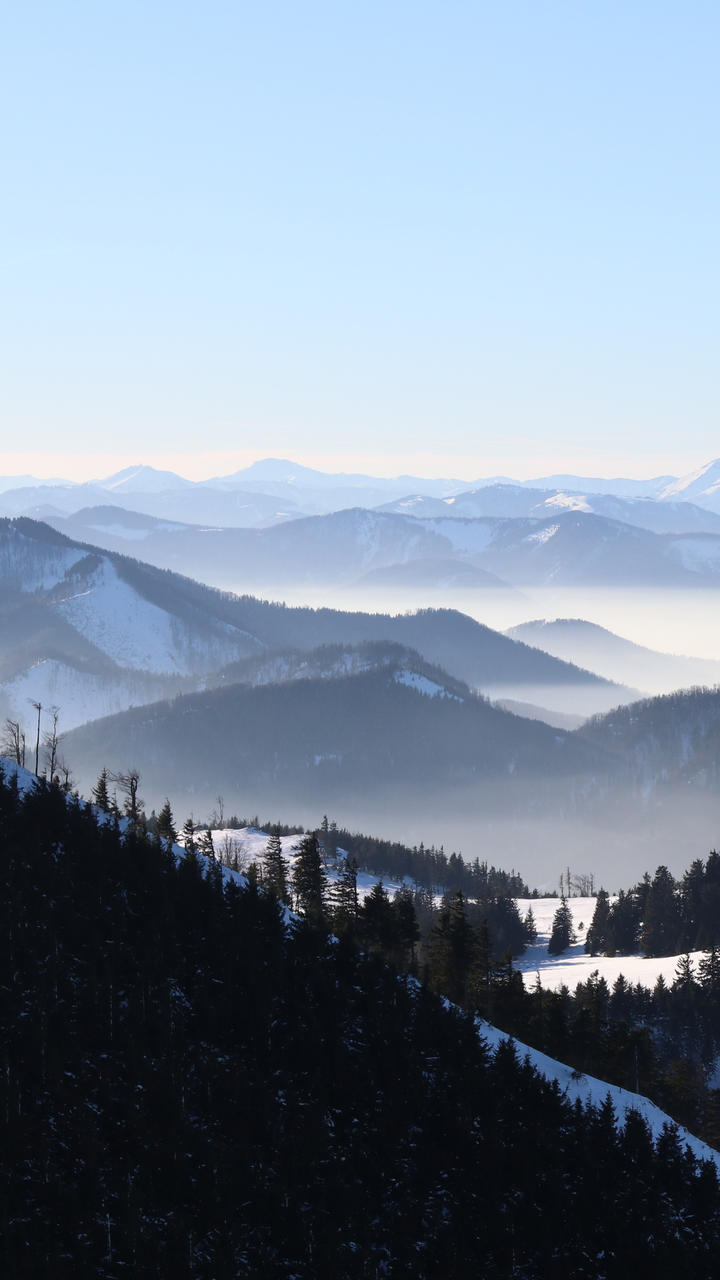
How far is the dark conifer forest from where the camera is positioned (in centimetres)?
4256

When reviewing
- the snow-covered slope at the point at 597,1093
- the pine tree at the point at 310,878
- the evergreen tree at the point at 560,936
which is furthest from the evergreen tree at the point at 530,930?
the snow-covered slope at the point at 597,1093

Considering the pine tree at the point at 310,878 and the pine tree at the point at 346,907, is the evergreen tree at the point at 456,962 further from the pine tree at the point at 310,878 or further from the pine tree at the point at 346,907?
the pine tree at the point at 310,878

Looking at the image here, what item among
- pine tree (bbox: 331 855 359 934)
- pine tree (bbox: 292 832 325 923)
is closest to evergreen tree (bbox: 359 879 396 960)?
pine tree (bbox: 331 855 359 934)

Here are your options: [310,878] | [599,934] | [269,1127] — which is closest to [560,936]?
[599,934]

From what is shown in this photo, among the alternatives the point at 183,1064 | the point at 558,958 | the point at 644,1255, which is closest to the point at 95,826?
the point at 183,1064

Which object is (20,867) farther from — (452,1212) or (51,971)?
(452,1212)

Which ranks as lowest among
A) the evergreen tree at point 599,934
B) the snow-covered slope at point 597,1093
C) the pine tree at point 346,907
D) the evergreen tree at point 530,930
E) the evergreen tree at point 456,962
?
the evergreen tree at point 530,930

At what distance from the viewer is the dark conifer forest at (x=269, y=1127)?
42.6 m

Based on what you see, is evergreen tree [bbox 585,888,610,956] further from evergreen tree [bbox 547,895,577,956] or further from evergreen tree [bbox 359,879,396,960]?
evergreen tree [bbox 359,879,396,960]

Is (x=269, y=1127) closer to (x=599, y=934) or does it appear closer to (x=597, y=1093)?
(x=597, y=1093)

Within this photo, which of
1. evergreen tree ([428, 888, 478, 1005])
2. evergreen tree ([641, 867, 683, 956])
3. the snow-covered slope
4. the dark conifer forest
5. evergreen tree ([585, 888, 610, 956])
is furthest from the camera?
evergreen tree ([585, 888, 610, 956])

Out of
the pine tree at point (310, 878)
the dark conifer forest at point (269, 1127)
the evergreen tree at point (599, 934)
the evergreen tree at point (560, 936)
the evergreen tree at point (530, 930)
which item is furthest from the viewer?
the evergreen tree at point (530, 930)

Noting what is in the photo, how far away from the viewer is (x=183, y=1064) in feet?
180

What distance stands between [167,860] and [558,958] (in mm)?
106296
